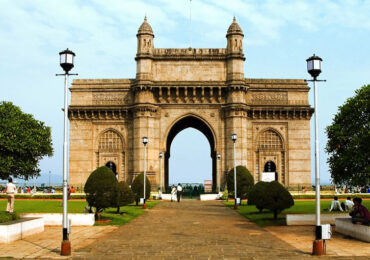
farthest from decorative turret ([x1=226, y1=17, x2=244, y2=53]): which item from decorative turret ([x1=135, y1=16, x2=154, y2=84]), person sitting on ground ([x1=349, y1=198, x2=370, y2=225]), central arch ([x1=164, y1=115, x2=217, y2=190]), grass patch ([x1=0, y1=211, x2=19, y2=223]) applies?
grass patch ([x1=0, y1=211, x2=19, y2=223])

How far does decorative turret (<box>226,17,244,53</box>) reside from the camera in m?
48.4

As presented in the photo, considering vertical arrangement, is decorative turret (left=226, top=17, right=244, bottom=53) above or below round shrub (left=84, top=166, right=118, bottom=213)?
above

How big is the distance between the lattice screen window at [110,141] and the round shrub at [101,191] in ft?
89.0

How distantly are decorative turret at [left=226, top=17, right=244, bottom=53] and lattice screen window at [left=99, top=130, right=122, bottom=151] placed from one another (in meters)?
15.4

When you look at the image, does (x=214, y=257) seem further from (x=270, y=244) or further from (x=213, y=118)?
(x=213, y=118)

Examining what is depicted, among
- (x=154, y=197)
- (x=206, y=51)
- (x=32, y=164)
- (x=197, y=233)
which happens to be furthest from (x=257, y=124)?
(x=197, y=233)

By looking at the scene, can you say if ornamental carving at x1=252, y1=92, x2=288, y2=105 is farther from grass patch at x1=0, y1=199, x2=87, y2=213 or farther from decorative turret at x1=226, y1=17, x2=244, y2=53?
grass patch at x1=0, y1=199, x2=87, y2=213

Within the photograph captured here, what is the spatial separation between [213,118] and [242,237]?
32.4 metres

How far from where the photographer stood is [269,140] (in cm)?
4997

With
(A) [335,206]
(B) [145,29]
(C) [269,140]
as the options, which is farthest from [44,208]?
(C) [269,140]

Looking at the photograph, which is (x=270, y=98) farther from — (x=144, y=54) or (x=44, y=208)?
(x=44, y=208)

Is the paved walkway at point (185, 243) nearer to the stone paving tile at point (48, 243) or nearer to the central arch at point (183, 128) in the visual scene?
the stone paving tile at point (48, 243)

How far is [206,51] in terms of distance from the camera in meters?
49.0

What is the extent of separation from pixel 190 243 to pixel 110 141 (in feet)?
116
